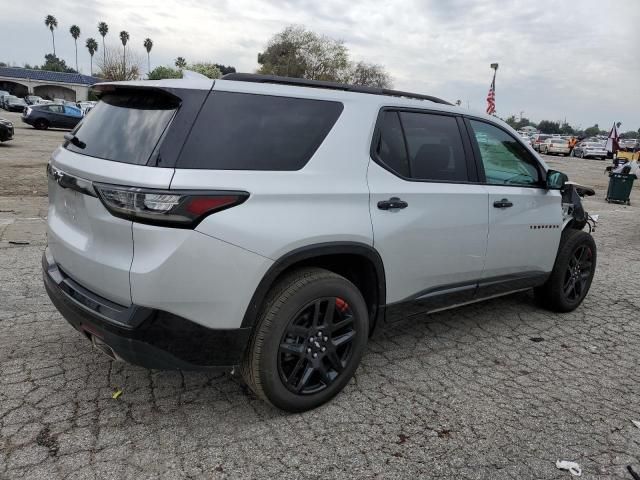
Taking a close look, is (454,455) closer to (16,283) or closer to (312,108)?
(312,108)

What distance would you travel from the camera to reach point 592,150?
37844 mm

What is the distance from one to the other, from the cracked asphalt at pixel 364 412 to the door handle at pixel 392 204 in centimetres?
80

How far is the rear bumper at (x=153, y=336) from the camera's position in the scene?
2.37 meters

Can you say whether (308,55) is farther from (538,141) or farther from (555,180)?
(555,180)

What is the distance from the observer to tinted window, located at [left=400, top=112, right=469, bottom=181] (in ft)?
10.8

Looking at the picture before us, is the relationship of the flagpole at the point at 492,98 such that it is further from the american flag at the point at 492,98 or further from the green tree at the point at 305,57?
the green tree at the point at 305,57

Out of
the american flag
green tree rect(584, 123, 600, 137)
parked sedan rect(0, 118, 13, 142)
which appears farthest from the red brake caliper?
green tree rect(584, 123, 600, 137)

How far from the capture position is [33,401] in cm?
286

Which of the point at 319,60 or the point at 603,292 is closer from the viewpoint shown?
the point at 603,292

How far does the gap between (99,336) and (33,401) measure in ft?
2.49

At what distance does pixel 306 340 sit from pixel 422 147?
1.49 meters

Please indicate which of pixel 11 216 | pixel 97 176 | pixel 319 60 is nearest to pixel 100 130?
pixel 97 176

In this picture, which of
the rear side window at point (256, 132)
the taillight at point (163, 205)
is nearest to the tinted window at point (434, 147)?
the rear side window at point (256, 132)

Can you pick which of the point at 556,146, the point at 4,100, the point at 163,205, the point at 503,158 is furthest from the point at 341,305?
the point at 4,100
